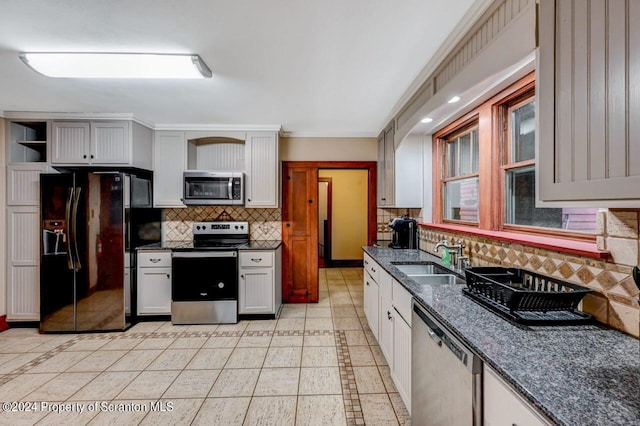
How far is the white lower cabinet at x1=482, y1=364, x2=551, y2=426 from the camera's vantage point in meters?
0.81

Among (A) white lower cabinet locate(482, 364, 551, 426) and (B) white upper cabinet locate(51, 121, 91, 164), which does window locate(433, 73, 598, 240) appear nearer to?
(A) white lower cabinet locate(482, 364, 551, 426)

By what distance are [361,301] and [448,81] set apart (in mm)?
3203

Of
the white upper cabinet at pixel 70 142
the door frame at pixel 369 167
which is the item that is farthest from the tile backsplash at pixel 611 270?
the white upper cabinet at pixel 70 142

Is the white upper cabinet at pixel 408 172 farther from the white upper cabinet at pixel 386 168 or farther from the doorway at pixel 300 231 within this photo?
the doorway at pixel 300 231

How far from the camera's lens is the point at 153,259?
3.45 metres

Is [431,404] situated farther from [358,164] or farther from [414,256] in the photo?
[358,164]

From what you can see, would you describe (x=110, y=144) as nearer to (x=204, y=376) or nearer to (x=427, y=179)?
(x=204, y=376)

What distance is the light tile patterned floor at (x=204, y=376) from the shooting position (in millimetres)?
1948

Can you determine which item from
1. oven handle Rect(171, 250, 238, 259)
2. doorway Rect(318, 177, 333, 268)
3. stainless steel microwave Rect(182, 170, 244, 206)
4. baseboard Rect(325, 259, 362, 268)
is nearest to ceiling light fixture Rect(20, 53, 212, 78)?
stainless steel microwave Rect(182, 170, 244, 206)

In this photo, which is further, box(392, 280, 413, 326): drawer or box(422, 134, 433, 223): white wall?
box(422, 134, 433, 223): white wall

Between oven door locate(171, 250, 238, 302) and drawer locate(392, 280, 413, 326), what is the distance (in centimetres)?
207

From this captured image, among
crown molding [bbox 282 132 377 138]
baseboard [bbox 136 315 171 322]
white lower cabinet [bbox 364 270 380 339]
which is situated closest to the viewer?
white lower cabinet [bbox 364 270 380 339]

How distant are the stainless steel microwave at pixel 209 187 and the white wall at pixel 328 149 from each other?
93cm

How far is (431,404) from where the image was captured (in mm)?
1379
